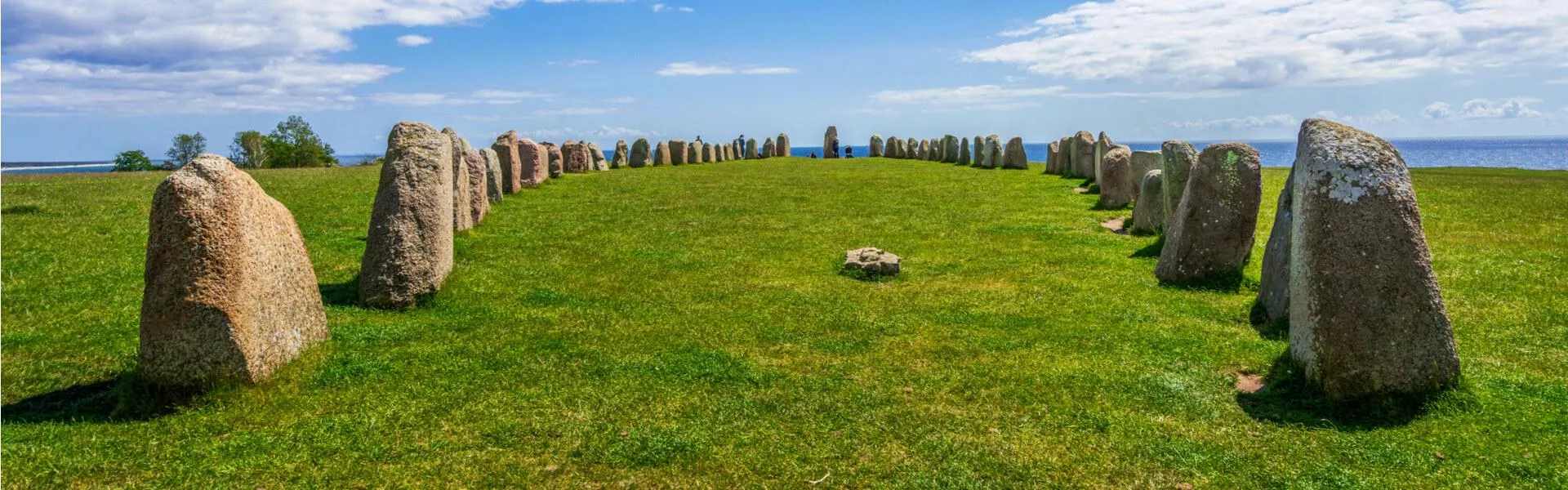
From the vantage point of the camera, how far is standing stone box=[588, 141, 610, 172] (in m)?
36.6

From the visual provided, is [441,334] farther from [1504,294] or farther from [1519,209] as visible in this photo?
[1519,209]

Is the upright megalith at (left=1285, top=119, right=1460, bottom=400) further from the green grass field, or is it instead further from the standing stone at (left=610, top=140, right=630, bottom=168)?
the standing stone at (left=610, top=140, right=630, bottom=168)

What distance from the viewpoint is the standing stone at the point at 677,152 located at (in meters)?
43.6

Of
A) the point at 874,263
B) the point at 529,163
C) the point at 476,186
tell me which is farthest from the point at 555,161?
the point at 874,263

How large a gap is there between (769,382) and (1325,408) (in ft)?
15.6

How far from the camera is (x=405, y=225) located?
11.1 metres

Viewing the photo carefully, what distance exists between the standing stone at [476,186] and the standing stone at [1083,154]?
19518mm

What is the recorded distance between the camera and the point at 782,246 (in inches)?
664

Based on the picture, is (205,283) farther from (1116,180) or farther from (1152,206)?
(1116,180)

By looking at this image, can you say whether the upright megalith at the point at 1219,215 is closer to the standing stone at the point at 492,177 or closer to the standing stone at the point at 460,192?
the standing stone at the point at 460,192

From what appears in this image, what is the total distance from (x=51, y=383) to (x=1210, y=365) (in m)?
10.8

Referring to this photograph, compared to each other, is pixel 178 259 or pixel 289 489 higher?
pixel 178 259

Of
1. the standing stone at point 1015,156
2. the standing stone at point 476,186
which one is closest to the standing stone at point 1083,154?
the standing stone at point 1015,156

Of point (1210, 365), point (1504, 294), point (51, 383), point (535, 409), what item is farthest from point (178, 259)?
point (1504, 294)
